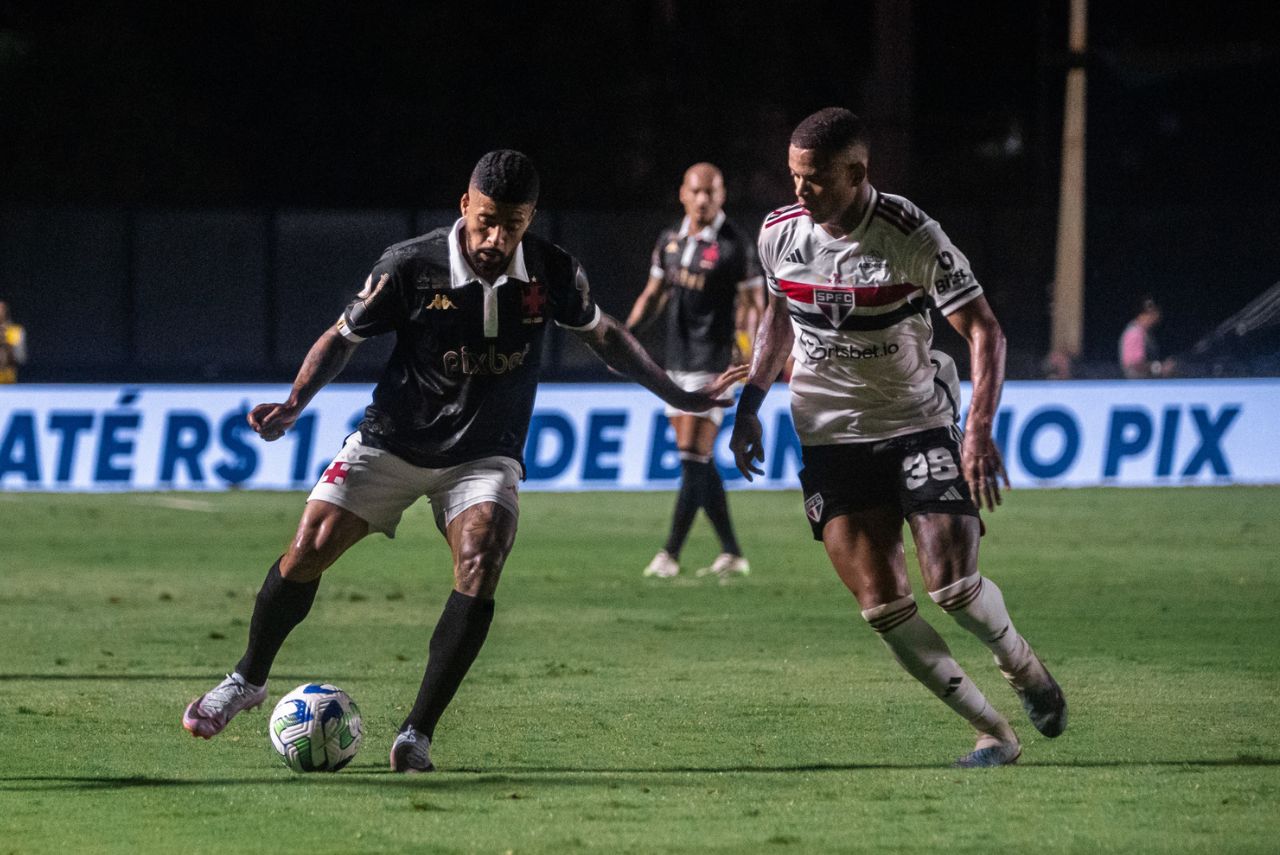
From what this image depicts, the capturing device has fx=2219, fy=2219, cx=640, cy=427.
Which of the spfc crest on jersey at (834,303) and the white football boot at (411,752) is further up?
the spfc crest on jersey at (834,303)

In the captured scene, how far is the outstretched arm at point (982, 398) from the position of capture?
690 centimetres

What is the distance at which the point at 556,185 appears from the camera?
3541 centimetres

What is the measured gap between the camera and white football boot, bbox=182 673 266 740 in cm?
734

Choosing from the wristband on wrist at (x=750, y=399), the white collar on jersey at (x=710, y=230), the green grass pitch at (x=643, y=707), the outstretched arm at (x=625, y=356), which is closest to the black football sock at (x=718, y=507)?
the green grass pitch at (x=643, y=707)

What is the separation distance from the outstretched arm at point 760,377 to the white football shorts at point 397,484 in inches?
30.5

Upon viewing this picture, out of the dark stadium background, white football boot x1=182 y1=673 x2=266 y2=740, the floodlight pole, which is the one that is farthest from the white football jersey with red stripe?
the dark stadium background

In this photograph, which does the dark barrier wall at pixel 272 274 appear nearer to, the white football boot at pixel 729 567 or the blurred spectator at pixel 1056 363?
the blurred spectator at pixel 1056 363

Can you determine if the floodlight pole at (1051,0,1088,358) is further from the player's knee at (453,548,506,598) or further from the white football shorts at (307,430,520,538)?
the player's knee at (453,548,506,598)

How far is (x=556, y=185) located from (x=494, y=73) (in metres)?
2.90

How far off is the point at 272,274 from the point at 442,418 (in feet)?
75.8

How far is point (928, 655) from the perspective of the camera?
7195 millimetres

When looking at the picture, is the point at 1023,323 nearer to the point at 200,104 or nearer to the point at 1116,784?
the point at 200,104

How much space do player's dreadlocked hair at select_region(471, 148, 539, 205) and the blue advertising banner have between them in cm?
1239

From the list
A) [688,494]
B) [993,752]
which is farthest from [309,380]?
[688,494]
